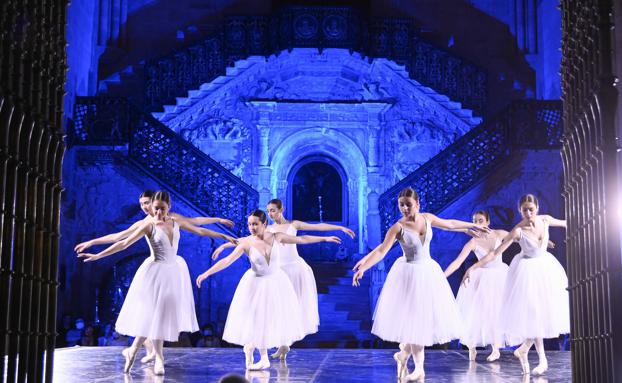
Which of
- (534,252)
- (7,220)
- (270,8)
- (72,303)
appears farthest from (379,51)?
(7,220)

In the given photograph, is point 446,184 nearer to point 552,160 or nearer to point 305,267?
point 552,160

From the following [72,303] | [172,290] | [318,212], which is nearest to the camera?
[172,290]

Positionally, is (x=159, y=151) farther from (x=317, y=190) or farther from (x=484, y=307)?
(x=484, y=307)

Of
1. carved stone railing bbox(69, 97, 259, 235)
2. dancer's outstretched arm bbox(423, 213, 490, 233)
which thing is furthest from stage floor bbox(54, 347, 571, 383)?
carved stone railing bbox(69, 97, 259, 235)

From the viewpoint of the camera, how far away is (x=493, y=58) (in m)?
21.6

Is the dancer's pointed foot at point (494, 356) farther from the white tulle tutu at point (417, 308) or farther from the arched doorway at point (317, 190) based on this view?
the arched doorway at point (317, 190)

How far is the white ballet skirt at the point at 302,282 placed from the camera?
36.0 ft

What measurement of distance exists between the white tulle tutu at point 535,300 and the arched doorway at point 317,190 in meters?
12.8

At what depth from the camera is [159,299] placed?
26.5 ft

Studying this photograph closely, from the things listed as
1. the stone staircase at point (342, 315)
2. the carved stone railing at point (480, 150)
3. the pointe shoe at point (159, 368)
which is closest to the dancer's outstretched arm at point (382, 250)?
the pointe shoe at point (159, 368)

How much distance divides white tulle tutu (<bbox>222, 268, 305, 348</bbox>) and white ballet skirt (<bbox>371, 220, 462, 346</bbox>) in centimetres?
145

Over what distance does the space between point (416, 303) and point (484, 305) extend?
2.99 metres

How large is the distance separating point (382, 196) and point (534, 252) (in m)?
9.80

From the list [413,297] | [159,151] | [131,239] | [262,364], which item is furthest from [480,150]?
[131,239]
